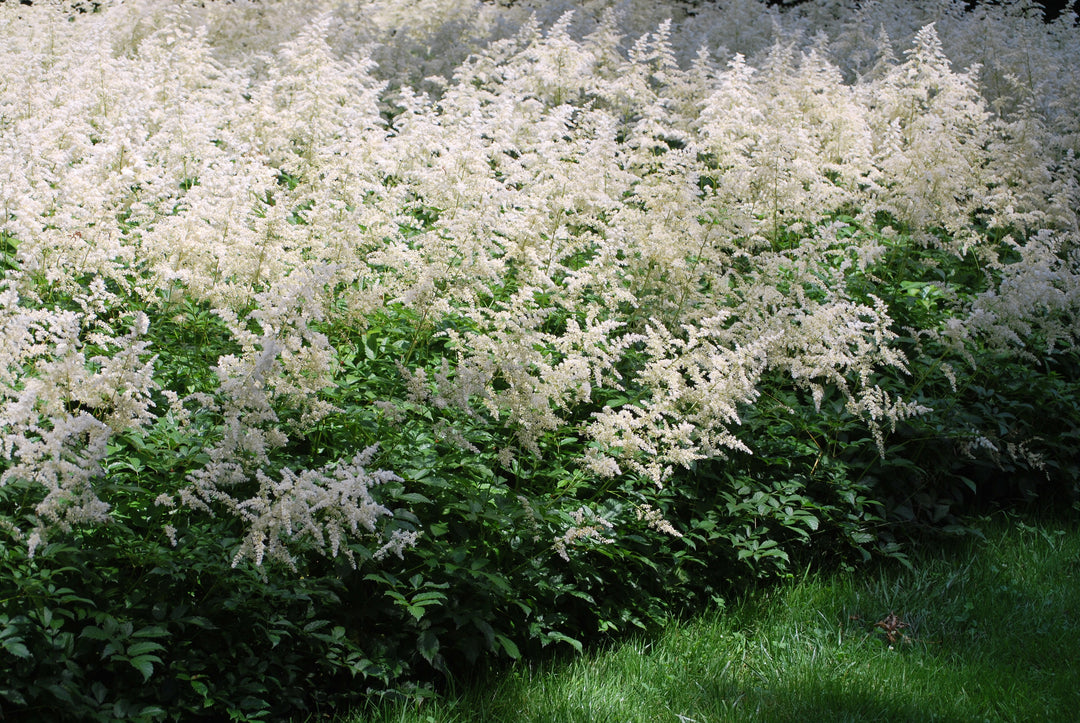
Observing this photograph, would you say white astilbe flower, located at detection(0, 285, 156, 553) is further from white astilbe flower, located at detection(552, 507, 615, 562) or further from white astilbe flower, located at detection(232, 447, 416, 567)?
white astilbe flower, located at detection(552, 507, 615, 562)

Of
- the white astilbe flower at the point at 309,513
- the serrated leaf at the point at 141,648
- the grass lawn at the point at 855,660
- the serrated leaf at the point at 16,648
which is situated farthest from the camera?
the grass lawn at the point at 855,660

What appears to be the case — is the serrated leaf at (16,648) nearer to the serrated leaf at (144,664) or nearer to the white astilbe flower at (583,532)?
the serrated leaf at (144,664)

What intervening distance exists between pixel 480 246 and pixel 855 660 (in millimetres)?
2372

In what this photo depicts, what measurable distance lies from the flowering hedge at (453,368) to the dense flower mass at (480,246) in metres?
0.03

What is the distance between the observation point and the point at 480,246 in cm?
431

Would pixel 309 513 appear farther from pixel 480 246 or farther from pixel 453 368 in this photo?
pixel 480 246

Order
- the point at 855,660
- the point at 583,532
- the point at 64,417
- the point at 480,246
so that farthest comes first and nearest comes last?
the point at 480,246 < the point at 855,660 < the point at 583,532 < the point at 64,417

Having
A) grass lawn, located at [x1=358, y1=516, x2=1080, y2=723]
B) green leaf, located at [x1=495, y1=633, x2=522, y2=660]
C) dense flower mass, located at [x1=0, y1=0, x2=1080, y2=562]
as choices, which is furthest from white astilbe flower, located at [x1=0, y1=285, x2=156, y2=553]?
green leaf, located at [x1=495, y1=633, x2=522, y2=660]

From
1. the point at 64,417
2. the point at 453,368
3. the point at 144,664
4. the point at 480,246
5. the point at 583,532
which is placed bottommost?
the point at 144,664

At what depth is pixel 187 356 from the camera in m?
3.87

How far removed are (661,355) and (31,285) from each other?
262cm

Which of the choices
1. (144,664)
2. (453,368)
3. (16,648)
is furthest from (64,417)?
(453,368)

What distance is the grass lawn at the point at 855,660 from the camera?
3.13m

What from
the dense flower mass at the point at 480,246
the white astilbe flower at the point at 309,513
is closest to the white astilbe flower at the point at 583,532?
the dense flower mass at the point at 480,246
